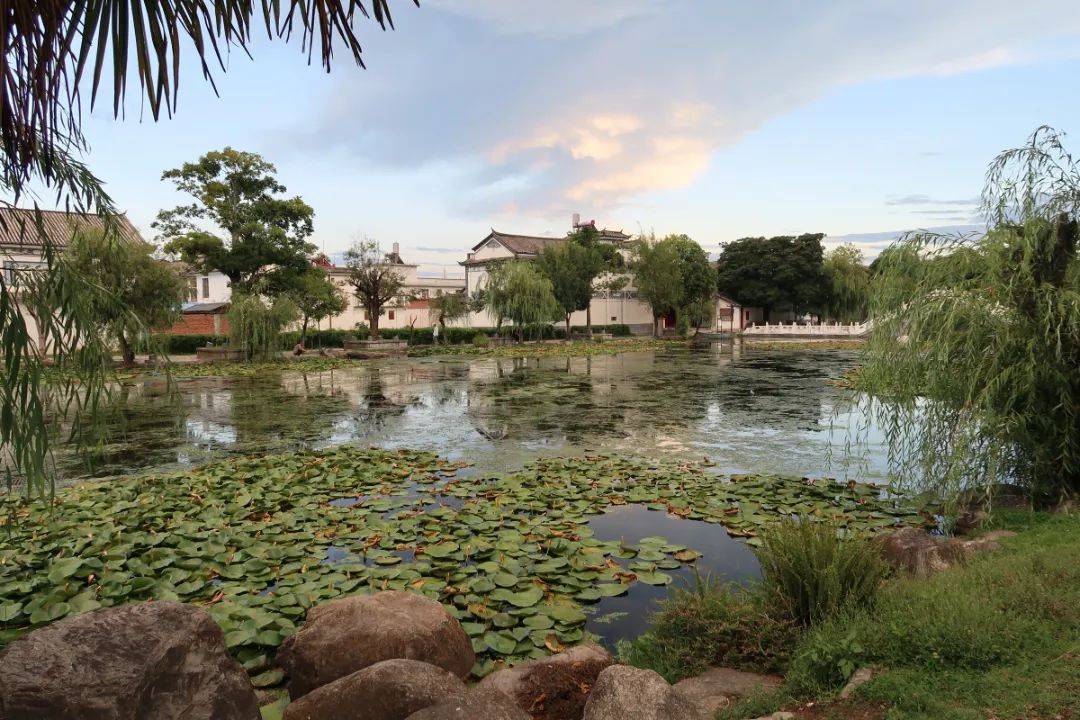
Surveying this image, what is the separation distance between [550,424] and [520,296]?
2187 cm

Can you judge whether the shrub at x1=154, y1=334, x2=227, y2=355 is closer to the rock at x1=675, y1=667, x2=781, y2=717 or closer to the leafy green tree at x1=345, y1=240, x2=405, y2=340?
the leafy green tree at x1=345, y1=240, x2=405, y2=340

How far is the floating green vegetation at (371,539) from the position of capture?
443cm

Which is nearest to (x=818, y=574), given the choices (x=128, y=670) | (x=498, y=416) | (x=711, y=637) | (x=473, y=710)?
(x=711, y=637)

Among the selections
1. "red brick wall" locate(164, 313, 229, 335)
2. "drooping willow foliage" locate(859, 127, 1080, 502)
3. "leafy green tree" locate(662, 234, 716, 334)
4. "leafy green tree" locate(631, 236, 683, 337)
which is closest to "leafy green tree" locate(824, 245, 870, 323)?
"leafy green tree" locate(662, 234, 716, 334)

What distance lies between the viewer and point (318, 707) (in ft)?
9.86

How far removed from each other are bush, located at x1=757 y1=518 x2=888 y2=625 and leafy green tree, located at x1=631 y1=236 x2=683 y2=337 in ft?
125

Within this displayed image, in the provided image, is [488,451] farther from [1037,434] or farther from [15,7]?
[15,7]

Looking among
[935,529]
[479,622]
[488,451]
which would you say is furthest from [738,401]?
[479,622]

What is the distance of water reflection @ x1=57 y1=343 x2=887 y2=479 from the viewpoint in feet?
31.3

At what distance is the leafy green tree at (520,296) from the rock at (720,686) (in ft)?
99.3

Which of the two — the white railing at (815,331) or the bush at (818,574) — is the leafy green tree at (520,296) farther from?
the bush at (818,574)

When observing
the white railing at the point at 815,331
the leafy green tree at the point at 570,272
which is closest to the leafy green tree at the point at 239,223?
the leafy green tree at the point at 570,272

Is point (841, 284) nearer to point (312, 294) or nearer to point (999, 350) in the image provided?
point (312, 294)

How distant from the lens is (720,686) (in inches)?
134
